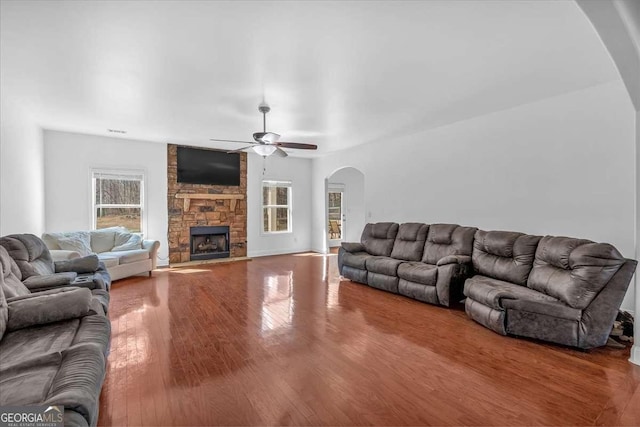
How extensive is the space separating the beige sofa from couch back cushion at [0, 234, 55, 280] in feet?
4.26

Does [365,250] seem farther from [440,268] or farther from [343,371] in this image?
[343,371]

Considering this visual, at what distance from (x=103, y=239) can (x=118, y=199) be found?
1062 mm

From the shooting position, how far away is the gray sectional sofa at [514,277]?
9.33 ft

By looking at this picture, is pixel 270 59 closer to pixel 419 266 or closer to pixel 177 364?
pixel 177 364

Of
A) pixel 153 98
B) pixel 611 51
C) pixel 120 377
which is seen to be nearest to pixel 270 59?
pixel 153 98

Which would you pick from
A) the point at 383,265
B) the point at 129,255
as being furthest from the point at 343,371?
the point at 129,255

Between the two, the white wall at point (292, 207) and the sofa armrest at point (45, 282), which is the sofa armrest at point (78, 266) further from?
the white wall at point (292, 207)

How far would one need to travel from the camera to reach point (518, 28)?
248 cm

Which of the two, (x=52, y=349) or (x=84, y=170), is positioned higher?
(x=84, y=170)

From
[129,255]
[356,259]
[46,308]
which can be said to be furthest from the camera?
[129,255]

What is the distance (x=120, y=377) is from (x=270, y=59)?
2998 mm

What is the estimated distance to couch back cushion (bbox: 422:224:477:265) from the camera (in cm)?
452

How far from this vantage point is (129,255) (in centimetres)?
555

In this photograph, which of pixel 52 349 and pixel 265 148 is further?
pixel 265 148
